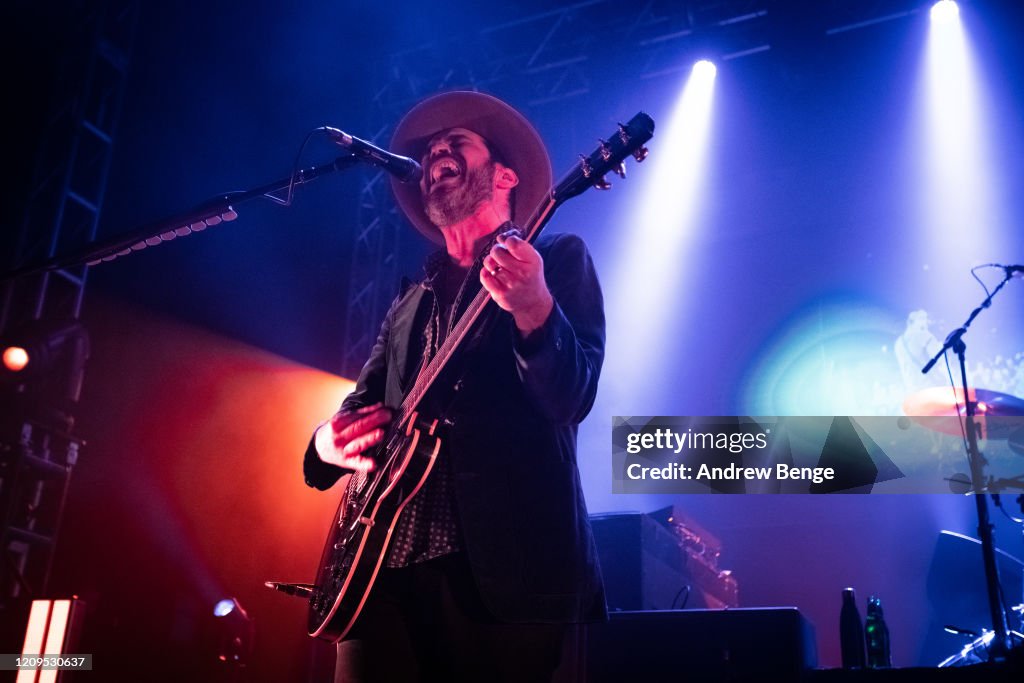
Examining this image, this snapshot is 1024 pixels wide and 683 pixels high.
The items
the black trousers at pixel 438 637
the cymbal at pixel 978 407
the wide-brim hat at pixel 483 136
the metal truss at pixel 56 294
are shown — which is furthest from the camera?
the cymbal at pixel 978 407

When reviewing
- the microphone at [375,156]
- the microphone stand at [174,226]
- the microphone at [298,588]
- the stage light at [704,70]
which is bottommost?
the microphone at [298,588]

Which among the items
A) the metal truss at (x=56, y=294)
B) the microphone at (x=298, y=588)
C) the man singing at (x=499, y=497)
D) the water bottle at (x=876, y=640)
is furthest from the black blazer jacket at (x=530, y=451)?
the metal truss at (x=56, y=294)

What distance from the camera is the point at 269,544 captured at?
7211 mm

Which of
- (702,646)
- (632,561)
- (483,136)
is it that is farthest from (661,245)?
(483,136)

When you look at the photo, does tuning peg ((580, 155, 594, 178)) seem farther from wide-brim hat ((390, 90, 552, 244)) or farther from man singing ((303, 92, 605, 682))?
wide-brim hat ((390, 90, 552, 244))

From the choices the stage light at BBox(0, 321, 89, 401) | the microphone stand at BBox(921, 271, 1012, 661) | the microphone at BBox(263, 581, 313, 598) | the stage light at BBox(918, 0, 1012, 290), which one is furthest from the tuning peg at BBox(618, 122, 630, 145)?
the stage light at BBox(918, 0, 1012, 290)

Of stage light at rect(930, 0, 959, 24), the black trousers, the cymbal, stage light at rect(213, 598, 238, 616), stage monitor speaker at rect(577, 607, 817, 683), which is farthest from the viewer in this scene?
stage light at rect(930, 0, 959, 24)

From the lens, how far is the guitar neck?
6.35 feet

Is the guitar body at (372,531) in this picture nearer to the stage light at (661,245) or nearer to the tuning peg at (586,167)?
the tuning peg at (586,167)

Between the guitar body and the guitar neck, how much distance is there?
87mm

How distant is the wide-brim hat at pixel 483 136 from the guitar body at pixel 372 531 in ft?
3.31

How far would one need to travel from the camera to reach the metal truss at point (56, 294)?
5098 mm

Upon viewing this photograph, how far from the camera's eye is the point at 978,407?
553 centimetres

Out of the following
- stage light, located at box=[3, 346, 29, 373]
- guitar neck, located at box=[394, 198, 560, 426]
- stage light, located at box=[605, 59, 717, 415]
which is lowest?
guitar neck, located at box=[394, 198, 560, 426]
